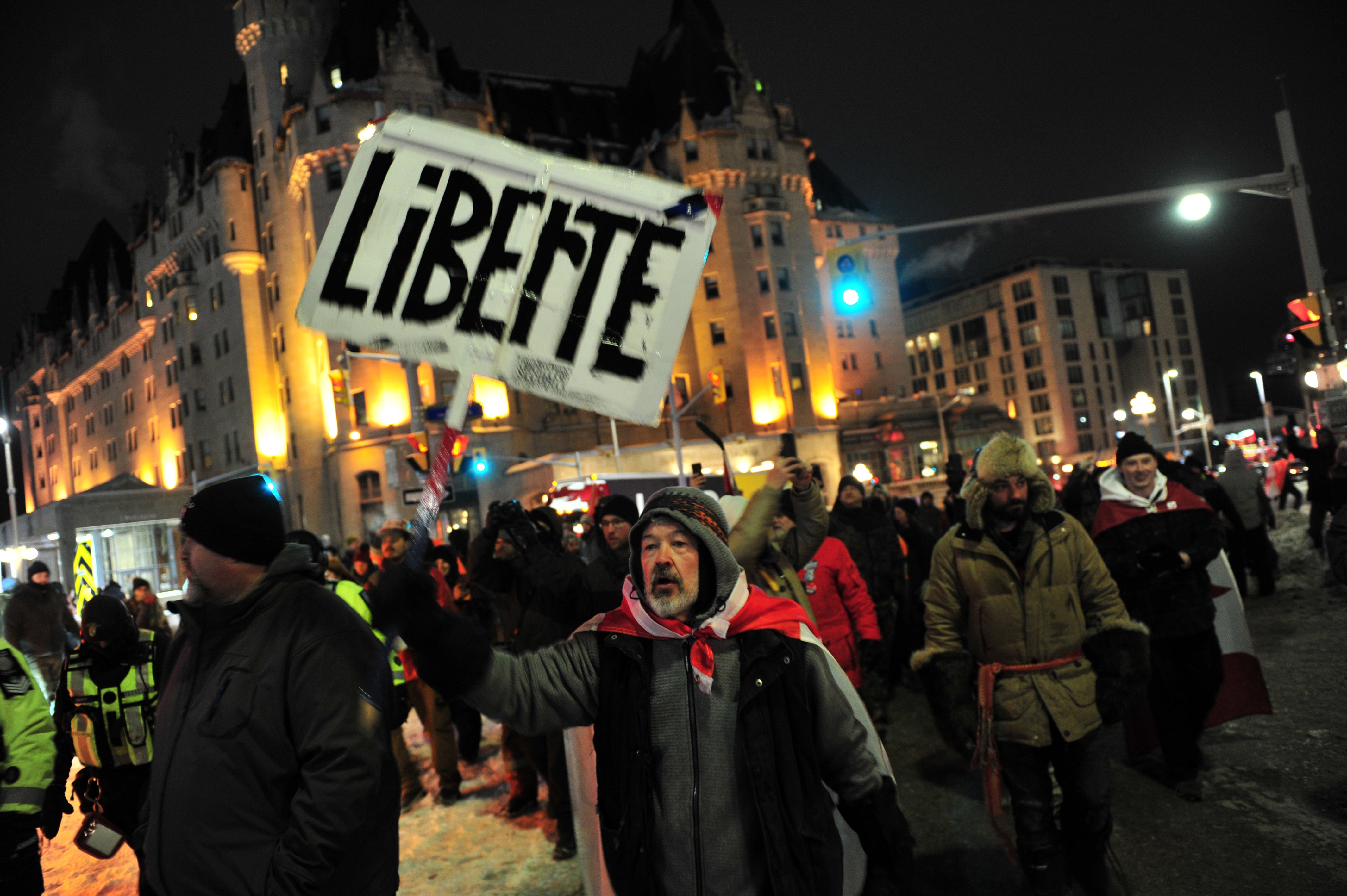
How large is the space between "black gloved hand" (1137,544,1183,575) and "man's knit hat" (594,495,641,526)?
3.27 m

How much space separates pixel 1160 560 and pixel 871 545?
301 centimetres

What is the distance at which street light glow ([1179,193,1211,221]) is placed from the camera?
11.0 meters

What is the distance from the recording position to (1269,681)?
7492 mm

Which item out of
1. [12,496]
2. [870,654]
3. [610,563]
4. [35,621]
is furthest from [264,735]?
[12,496]

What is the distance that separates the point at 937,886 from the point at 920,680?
1267mm

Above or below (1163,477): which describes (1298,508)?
below

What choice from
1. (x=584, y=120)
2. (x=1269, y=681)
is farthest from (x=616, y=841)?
(x=584, y=120)

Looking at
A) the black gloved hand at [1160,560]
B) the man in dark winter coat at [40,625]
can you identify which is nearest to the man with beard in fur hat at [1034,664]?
the black gloved hand at [1160,560]

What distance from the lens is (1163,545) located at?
552 centimetres

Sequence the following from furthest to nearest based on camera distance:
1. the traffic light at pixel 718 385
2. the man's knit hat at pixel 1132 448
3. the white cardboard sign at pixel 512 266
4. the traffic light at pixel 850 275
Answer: the traffic light at pixel 718 385, the traffic light at pixel 850 275, the man's knit hat at pixel 1132 448, the white cardboard sign at pixel 512 266

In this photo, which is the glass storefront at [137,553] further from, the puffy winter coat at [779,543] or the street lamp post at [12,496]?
the puffy winter coat at [779,543]

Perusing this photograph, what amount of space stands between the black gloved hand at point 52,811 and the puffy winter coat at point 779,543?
3.09 meters

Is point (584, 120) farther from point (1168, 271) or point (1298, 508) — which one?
point (1168, 271)

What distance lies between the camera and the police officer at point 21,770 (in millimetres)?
3559
